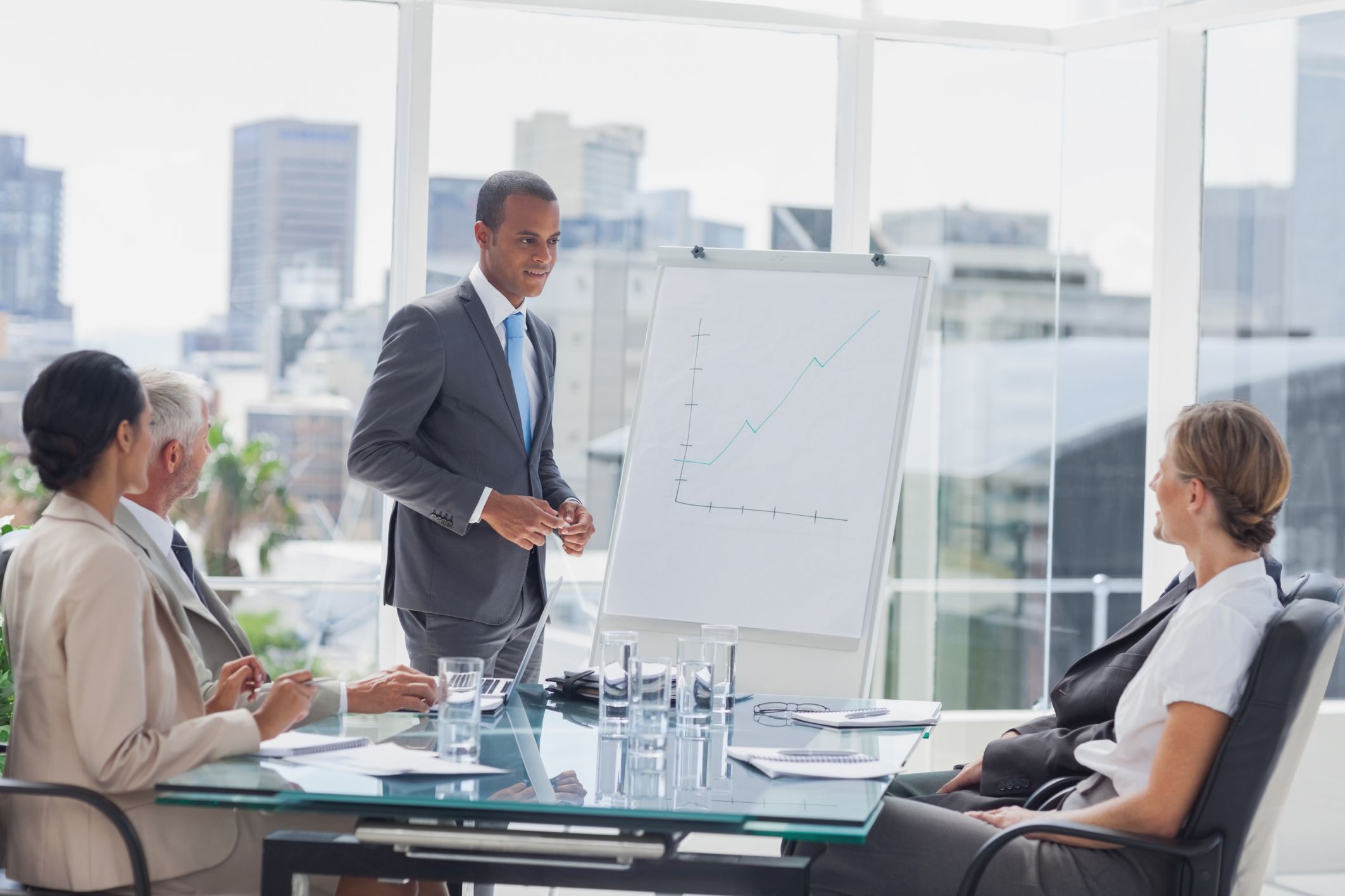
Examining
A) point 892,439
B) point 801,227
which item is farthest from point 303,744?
point 801,227

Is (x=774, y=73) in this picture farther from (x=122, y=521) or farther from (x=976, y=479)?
(x=122, y=521)

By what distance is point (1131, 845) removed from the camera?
1858 millimetres

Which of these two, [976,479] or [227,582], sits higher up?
[976,479]

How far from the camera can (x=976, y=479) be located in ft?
14.7

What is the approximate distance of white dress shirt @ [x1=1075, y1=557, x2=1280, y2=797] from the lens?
1.90m

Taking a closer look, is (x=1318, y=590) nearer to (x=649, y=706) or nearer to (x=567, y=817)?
(x=649, y=706)

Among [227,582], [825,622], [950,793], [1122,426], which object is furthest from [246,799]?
[1122,426]

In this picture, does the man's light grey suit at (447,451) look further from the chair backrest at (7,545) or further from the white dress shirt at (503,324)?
the chair backrest at (7,545)

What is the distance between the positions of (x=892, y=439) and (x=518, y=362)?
3.12 ft

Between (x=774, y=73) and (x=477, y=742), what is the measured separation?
2.90 metres

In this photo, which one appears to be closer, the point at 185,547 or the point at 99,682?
the point at 99,682

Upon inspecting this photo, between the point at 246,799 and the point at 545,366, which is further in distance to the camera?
the point at 545,366

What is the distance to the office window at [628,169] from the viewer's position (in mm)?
4078

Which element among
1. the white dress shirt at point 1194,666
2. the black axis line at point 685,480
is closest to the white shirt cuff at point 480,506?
the black axis line at point 685,480
